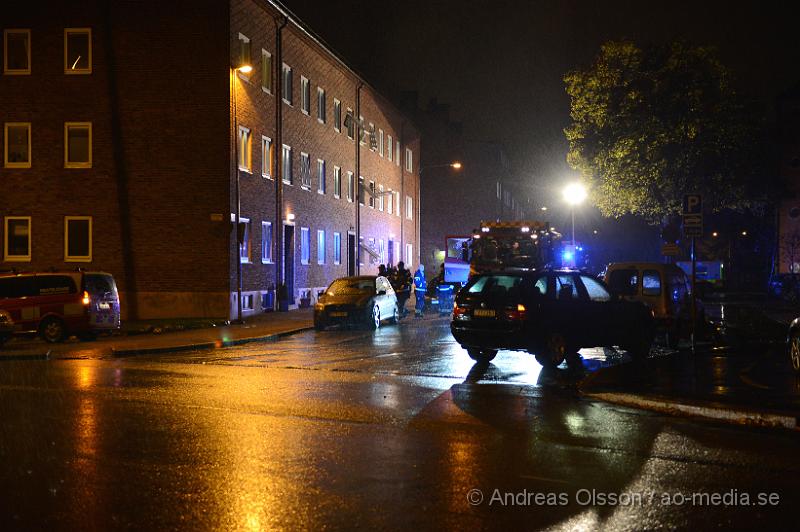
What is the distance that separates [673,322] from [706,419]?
9.64 meters

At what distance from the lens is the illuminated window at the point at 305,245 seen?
38781 mm

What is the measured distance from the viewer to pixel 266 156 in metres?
34.8

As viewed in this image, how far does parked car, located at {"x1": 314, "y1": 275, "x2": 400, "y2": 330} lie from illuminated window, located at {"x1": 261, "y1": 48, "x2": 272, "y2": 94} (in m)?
10.7

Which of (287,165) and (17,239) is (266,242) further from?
(17,239)

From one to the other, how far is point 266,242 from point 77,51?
9429 millimetres

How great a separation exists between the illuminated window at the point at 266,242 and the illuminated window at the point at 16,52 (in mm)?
9760

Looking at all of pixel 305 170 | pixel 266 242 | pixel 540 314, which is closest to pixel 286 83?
pixel 305 170

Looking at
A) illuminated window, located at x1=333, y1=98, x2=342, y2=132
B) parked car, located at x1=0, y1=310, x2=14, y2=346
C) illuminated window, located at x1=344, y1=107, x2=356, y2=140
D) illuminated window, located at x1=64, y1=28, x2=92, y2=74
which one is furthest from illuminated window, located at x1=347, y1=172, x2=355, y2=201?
parked car, located at x1=0, y1=310, x2=14, y2=346

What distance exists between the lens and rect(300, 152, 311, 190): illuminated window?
3881 centimetres

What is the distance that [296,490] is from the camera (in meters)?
6.58

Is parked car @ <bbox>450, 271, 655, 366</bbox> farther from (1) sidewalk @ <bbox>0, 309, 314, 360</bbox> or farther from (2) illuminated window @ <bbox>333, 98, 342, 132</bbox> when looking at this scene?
(2) illuminated window @ <bbox>333, 98, 342, 132</bbox>

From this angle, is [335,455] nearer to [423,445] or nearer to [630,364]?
[423,445]

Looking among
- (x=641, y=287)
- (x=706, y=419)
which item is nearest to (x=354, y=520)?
(x=706, y=419)

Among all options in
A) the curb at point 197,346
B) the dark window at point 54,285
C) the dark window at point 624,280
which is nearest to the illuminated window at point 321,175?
the curb at point 197,346
